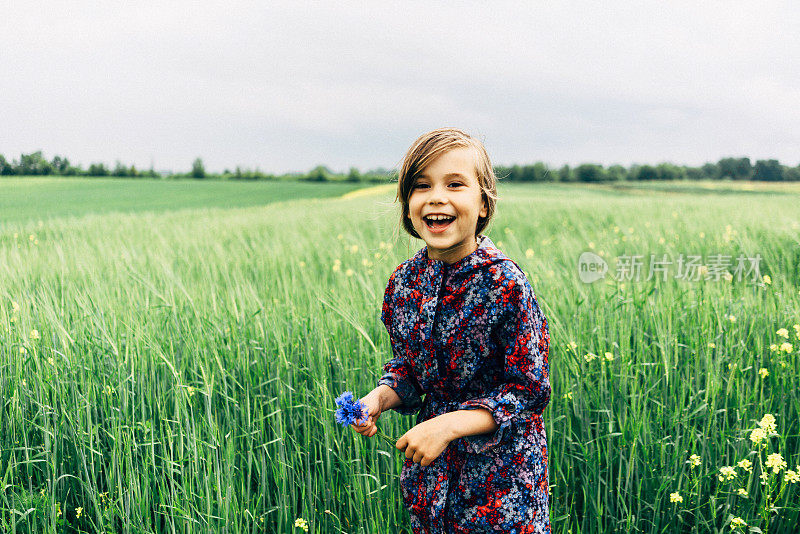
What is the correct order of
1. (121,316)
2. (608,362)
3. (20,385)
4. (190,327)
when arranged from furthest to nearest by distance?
(121,316) < (190,327) < (608,362) < (20,385)

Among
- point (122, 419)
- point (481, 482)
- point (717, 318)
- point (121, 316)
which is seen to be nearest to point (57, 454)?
point (122, 419)

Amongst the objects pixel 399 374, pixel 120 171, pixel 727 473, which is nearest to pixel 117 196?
pixel 120 171

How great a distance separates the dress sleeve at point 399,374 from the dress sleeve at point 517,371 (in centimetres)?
23

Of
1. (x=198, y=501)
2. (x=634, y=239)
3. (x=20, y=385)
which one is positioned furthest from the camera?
(x=634, y=239)

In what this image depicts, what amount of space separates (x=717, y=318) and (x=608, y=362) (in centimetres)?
74

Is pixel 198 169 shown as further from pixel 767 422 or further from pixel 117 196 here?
pixel 767 422

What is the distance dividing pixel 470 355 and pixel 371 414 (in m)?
0.30

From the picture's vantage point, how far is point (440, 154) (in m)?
1.25

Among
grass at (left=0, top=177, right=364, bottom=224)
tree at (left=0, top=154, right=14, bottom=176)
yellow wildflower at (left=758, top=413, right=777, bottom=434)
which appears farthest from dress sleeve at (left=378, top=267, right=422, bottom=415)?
grass at (left=0, top=177, right=364, bottom=224)

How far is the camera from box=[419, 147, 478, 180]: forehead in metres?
1.25

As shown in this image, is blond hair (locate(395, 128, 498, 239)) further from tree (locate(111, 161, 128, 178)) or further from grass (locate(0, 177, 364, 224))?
tree (locate(111, 161, 128, 178))

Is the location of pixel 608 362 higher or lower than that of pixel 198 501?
higher

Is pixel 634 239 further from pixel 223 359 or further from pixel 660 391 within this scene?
pixel 223 359

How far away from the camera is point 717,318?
99.3 inches
